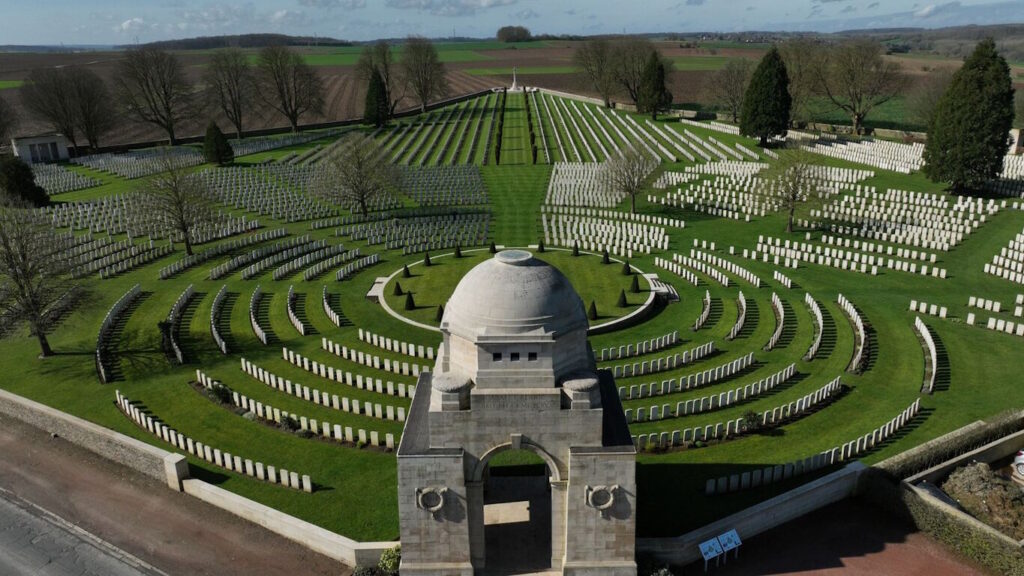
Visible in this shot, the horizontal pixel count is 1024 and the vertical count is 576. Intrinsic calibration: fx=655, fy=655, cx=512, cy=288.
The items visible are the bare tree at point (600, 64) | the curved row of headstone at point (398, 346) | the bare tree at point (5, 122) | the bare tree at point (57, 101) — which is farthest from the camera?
the bare tree at point (600, 64)

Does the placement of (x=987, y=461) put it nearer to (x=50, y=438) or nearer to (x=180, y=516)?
(x=180, y=516)

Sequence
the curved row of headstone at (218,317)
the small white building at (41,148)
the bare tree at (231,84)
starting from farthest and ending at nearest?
the bare tree at (231,84) < the small white building at (41,148) < the curved row of headstone at (218,317)

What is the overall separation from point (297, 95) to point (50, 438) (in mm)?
90437

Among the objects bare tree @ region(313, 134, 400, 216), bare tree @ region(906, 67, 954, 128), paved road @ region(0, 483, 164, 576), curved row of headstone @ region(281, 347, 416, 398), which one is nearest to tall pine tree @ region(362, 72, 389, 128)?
bare tree @ region(313, 134, 400, 216)

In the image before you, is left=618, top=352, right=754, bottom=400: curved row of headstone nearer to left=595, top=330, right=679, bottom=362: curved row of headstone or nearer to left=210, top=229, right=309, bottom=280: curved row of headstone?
left=595, top=330, right=679, bottom=362: curved row of headstone

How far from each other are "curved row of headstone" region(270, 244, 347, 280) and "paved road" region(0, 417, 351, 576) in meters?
23.1

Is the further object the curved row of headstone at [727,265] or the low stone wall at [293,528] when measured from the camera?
the curved row of headstone at [727,265]

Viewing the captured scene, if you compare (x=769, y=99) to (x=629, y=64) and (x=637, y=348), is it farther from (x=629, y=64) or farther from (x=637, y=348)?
(x=637, y=348)

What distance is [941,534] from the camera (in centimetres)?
2270

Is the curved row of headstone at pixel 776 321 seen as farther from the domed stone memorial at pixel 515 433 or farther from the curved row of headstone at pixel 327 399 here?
the curved row of headstone at pixel 327 399

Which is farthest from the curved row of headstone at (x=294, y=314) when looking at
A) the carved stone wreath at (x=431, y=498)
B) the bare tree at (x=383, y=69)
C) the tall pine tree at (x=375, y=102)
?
the bare tree at (x=383, y=69)

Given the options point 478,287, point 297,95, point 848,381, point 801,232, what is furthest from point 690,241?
point 297,95

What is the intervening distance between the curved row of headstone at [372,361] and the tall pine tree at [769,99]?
70.5 meters

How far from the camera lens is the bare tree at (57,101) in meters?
93.0
